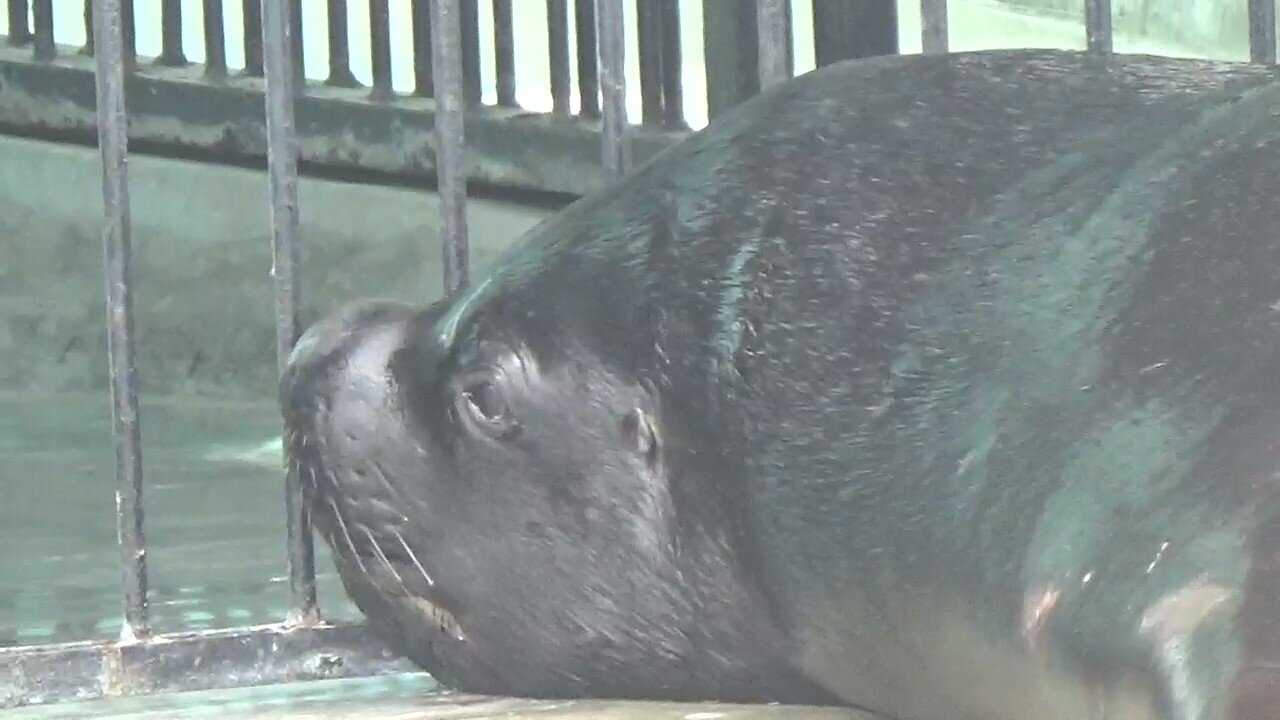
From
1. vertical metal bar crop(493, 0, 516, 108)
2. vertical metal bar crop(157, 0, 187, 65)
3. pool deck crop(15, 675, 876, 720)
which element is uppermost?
vertical metal bar crop(157, 0, 187, 65)

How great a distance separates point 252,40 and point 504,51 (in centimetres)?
110

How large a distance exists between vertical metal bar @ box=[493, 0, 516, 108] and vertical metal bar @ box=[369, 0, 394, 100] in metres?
0.42

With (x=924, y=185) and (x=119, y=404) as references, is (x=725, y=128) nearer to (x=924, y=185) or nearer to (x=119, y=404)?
(x=924, y=185)

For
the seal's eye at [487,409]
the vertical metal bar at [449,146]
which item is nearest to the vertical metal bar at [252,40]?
the vertical metal bar at [449,146]

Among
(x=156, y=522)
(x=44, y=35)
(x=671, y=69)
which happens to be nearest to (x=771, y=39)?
(x=156, y=522)

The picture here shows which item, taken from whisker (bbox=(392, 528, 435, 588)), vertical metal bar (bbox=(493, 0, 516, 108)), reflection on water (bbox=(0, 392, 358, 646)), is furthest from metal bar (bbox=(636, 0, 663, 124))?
whisker (bbox=(392, 528, 435, 588))

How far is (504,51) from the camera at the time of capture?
588 centimetres

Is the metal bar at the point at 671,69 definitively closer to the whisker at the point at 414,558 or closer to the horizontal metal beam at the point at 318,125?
the horizontal metal beam at the point at 318,125

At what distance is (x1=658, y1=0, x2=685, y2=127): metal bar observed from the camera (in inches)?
200

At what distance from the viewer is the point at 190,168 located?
6.60 meters

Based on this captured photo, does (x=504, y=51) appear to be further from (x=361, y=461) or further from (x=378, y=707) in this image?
(x=361, y=461)

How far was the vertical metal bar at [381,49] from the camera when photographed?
6.14 metres

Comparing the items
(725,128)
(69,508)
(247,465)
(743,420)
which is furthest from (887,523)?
(247,465)

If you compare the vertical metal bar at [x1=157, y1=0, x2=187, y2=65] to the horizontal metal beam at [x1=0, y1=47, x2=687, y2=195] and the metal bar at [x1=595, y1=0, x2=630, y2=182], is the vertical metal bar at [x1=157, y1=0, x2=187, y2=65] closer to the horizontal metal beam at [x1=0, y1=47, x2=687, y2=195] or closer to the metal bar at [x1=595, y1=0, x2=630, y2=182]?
the horizontal metal beam at [x1=0, y1=47, x2=687, y2=195]
